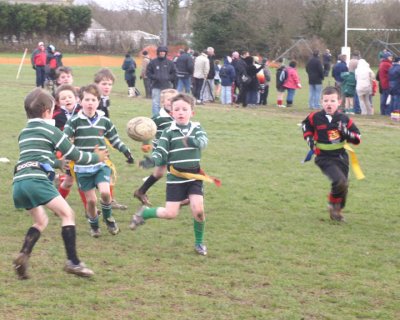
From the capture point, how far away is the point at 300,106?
27562 mm

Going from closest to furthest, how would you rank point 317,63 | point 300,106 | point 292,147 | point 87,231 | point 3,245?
point 3,245 < point 87,231 < point 292,147 < point 317,63 < point 300,106

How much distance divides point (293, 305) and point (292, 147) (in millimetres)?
10410

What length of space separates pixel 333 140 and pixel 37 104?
4231 millimetres

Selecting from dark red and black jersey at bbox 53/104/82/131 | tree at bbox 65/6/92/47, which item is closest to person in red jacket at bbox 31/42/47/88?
dark red and black jersey at bbox 53/104/82/131

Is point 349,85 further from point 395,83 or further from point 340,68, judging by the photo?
point 395,83

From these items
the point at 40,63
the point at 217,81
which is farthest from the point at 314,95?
the point at 40,63

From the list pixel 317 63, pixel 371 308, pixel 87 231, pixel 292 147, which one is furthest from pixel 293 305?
pixel 317 63

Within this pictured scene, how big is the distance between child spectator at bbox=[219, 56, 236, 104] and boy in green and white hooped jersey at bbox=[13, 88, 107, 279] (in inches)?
785

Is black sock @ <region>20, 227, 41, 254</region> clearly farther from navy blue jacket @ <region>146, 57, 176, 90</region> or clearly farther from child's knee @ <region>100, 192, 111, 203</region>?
navy blue jacket @ <region>146, 57, 176, 90</region>

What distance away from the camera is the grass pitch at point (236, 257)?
6.27m

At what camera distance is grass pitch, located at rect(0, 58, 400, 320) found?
6.27m

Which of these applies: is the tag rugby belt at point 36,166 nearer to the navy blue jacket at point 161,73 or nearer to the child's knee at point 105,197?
the child's knee at point 105,197

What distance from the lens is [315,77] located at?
2581cm

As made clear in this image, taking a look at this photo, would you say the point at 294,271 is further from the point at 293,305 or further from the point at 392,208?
the point at 392,208
